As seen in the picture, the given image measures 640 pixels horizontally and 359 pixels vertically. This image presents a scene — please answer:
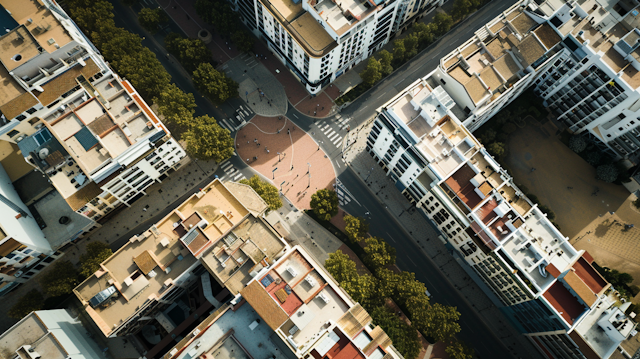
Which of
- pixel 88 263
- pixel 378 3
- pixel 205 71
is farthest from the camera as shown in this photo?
pixel 205 71

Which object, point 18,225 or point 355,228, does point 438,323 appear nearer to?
point 355,228

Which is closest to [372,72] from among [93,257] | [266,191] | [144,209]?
[266,191]

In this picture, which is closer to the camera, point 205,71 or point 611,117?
point 611,117

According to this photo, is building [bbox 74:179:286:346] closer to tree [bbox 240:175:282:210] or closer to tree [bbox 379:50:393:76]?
tree [bbox 240:175:282:210]

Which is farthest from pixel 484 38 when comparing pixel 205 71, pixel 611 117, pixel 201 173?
pixel 201 173

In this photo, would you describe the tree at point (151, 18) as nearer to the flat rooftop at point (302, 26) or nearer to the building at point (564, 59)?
the flat rooftop at point (302, 26)

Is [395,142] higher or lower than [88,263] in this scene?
lower

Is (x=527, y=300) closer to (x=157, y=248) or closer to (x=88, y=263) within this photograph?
(x=157, y=248)
